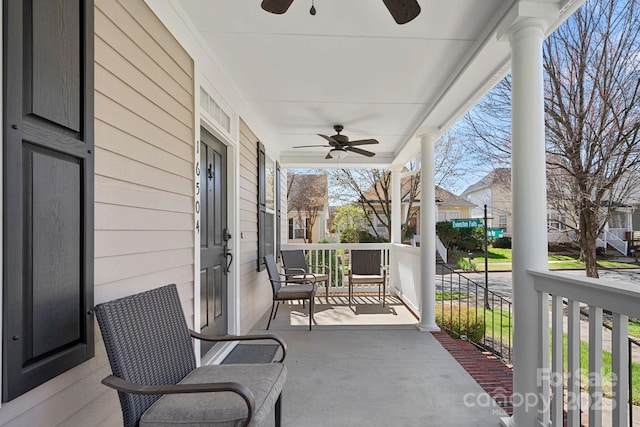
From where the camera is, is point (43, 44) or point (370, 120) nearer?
point (43, 44)

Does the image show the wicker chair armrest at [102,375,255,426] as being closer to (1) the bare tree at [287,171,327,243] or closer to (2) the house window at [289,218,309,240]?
(1) the bare tree at [287,171,327,243]

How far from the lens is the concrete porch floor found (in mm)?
2254

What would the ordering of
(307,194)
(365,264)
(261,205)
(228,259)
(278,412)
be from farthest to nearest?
(307,194)
(365,264)
(261,205)
(228,259)
(278,412)

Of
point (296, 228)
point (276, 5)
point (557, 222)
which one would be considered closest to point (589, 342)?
point (276, 5)

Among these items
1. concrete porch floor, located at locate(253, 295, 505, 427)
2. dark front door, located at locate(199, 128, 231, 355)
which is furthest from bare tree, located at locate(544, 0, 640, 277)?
dark front door, located at locate(199, 128, 231, 355)

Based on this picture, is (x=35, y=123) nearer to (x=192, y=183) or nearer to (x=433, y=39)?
(x=192, y=183)

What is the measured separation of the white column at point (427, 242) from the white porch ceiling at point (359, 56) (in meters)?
0.39

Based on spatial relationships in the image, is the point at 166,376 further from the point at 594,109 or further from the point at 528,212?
the point at 594,109

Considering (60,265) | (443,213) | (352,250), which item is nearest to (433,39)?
(60,265)

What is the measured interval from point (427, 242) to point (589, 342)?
2722mm

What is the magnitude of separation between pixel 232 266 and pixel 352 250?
299cm

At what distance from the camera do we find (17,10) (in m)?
1.07

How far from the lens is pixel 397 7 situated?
1.66 meters

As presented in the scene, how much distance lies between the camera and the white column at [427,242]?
166 inches
